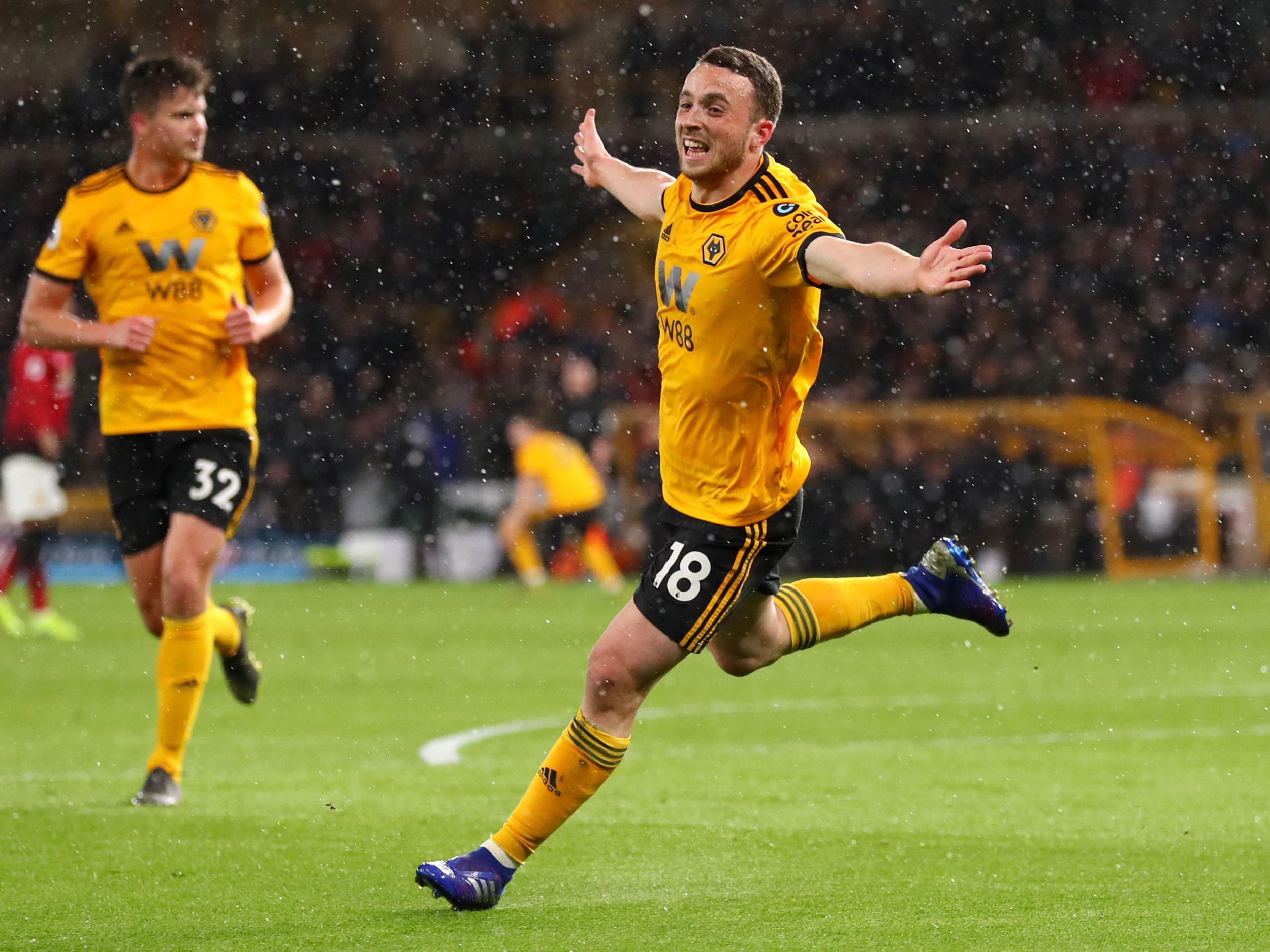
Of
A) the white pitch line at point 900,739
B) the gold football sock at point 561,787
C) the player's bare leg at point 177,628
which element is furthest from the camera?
the white pitch line at point 900,739

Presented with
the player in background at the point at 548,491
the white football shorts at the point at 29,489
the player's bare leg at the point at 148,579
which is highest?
the player's bare leg at the point at 148,579

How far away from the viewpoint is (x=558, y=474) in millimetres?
18922

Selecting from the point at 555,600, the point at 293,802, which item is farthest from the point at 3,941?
the point at 555,600

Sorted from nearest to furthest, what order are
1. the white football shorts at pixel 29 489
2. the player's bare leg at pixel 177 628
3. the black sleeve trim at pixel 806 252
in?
the black sleeve trim at pixel 806 252 → the player's bare leg at pixel 177 628 → the white football shorts at pixel 29 489

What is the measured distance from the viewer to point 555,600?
17.6 metres

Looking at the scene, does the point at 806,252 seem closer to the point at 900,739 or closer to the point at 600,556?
the point at 900,739

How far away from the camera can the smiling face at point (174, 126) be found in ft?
22.4

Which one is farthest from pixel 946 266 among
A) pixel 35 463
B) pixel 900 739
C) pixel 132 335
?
pixel 35 463

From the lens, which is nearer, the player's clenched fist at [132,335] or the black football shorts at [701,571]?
the black football shorts at [701,571]

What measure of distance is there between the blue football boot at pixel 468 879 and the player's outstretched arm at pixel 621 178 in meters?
1.90

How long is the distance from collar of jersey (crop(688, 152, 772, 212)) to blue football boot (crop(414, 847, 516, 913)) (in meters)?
1.76

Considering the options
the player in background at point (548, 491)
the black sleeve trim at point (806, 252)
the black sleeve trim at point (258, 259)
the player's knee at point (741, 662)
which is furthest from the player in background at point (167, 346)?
the player in background at point (548, 491)

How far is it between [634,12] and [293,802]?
61.9 ft

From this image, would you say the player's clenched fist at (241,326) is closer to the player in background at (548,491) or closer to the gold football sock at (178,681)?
the gold football sock at (178,681)
